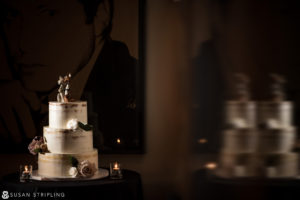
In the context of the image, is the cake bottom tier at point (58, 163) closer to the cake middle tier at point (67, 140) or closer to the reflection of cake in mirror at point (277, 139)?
the cake middle tier at point (67, 140)

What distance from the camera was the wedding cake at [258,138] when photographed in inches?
13.3

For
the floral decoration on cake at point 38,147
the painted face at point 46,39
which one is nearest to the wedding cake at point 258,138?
the floral decoration on cake at point 38,147

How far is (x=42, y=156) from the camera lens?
3426 mm

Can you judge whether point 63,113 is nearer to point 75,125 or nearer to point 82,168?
point 75,125

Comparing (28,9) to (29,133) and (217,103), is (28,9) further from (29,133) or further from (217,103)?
(217,103)

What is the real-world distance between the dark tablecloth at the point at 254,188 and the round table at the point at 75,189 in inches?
109

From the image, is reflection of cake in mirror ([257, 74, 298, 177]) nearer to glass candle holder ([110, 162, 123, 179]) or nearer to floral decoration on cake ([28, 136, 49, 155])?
glass candle holder ([110, 162, 123, 179])

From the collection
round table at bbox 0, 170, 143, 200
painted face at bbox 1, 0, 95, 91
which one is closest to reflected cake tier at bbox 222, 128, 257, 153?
round table at bbox 0, 170, 143, 200

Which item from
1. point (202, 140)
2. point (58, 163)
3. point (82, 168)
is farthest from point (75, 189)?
point (202, 140)

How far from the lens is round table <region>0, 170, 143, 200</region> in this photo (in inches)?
118

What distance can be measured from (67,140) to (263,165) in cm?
314

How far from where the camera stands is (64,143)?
3.38 metres

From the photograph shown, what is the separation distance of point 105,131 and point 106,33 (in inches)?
39.7

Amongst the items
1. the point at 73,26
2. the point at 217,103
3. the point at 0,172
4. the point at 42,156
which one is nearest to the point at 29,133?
the point at 0,172
